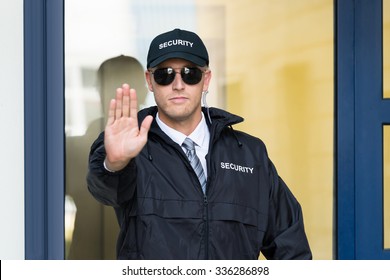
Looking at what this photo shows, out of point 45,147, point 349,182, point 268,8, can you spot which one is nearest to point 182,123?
point 45,147

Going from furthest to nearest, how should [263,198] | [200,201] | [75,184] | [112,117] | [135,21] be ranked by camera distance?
1. [135,21]
2. [75,184]
3. [263,198]
4. [200,201]
5. [112,117]

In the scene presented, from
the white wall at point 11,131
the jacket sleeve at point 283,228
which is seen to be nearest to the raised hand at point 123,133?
the jacket sleeve at point 283,228

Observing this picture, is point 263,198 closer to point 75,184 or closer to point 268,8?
point 75,184

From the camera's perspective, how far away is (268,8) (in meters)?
3.78

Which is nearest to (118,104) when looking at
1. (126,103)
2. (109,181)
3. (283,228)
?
(126,103)

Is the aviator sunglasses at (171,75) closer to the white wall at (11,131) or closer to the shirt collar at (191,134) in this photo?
the shirt collar at (191,134)

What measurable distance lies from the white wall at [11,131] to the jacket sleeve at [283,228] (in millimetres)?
1099

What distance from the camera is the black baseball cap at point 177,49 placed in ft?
7.97

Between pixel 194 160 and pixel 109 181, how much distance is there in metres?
0.39

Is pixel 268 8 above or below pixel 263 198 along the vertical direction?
above

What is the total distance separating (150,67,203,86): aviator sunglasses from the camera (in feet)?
8.01

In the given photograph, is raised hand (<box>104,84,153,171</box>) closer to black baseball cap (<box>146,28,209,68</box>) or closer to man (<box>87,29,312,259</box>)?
man (<box>87,29,312,259</box>)

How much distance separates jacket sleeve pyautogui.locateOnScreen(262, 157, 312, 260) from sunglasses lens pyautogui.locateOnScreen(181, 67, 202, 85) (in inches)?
17.6
